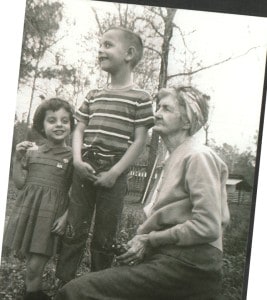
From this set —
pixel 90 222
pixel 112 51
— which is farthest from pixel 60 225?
pixel 112 51

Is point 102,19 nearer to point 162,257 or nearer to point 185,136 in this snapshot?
point 185,136

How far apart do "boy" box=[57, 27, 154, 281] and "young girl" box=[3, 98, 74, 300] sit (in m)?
0.04

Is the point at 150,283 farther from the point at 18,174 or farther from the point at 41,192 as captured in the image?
the point at 18,174

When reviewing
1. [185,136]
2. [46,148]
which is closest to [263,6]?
[185,136]

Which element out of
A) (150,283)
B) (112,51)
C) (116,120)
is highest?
(112,51)

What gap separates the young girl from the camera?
6.11 ft

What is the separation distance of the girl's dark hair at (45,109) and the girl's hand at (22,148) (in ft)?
0.19

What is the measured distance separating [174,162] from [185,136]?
10cm

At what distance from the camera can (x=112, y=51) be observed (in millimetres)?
1888

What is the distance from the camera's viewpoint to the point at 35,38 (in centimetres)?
189

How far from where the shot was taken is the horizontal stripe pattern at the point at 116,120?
73.7 inches

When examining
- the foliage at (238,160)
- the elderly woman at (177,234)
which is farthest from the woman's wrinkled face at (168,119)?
the foliage at (238,160)

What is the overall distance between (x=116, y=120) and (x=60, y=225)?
1.40 feet

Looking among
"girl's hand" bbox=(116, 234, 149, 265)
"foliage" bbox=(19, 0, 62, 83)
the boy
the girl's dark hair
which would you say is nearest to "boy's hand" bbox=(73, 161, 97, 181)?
the boy
